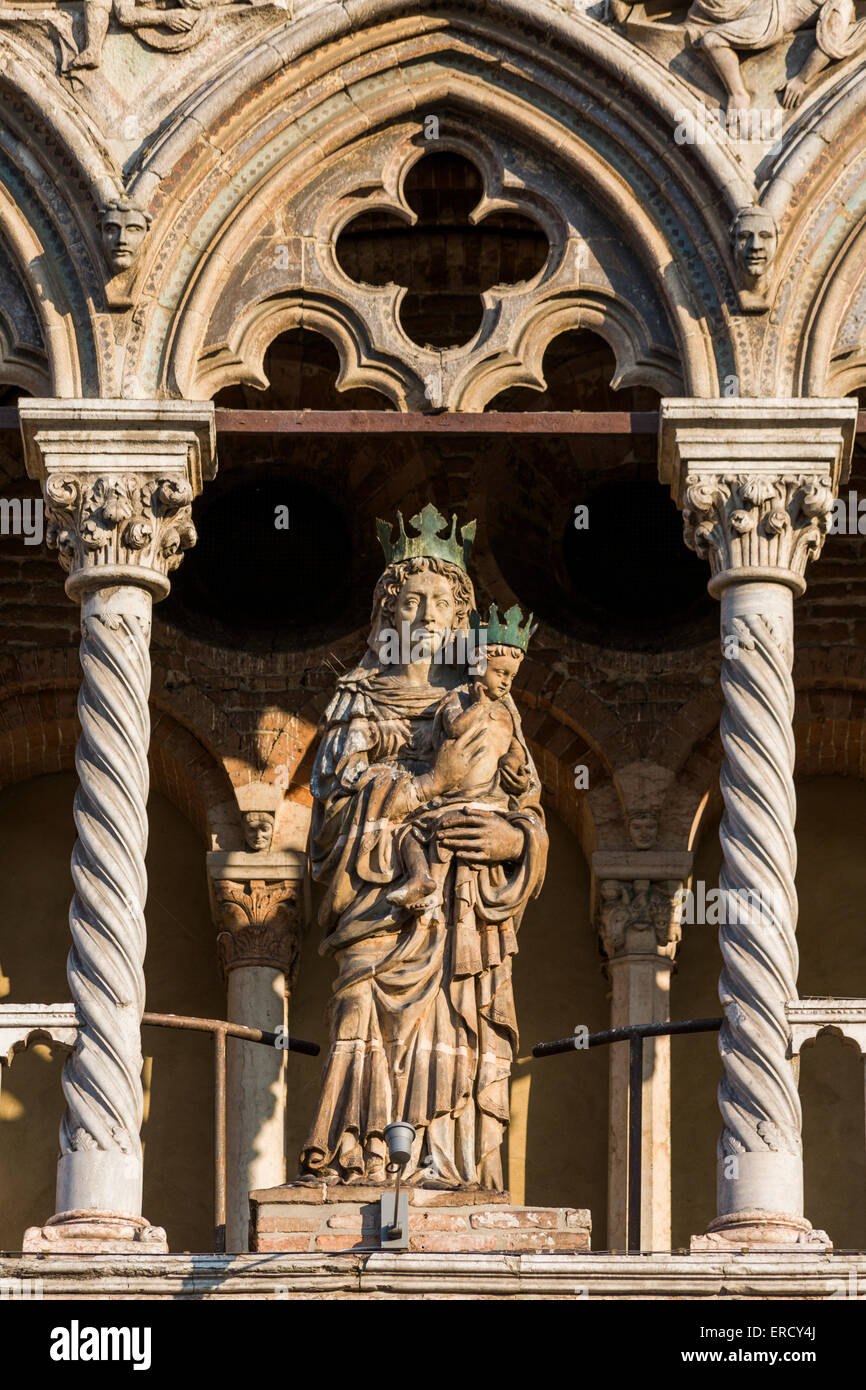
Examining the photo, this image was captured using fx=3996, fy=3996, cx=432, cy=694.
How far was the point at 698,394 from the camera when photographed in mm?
18469

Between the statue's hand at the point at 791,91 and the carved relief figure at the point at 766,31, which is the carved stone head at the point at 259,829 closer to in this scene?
the carved relief figure at the point at 766,31

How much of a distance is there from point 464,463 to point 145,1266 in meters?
6.21

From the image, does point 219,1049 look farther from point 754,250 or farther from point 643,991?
point 754,250

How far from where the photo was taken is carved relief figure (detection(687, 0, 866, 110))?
18875mm

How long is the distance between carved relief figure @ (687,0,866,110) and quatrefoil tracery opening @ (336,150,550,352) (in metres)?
2.38

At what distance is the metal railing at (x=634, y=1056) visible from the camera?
716 inches

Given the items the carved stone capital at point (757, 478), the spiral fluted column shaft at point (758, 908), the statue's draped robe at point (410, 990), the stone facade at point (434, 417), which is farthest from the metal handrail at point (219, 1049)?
the carved stone capital at point (757, 478)

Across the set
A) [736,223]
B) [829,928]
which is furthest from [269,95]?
[829,928]

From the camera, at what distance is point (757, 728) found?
17922 mm

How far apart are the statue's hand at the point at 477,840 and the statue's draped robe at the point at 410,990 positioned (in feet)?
0.23

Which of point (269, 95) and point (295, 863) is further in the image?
point (295, 863)

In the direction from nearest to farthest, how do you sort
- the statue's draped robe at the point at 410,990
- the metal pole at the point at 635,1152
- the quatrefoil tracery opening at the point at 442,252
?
the statue's draped robe at the point at 410,990 → the metal pole at the point at 635,1152 → the quatrefoil tracery opening at the point at 442,252

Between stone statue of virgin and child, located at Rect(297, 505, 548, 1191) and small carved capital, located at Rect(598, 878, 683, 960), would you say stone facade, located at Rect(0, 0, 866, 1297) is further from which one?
stone statue of virgin and child, located at Rect(297, 505, 548, 1191)
